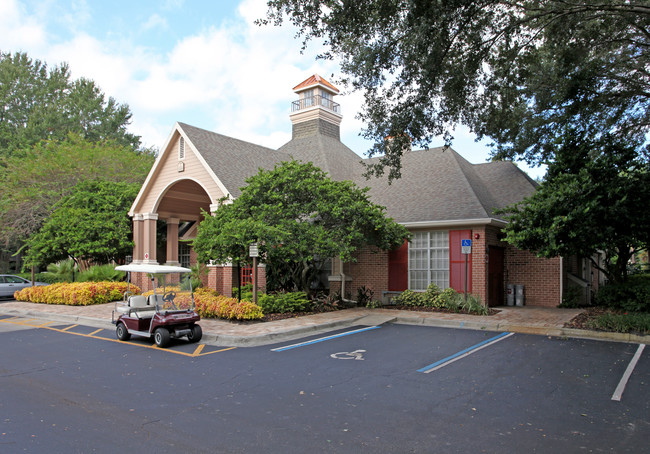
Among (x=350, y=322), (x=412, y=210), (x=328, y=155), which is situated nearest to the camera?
(x=350, y=322)

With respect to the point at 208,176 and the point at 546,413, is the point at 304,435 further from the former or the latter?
the point at 208,176

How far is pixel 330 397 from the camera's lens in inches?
269

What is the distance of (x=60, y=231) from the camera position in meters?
21.6

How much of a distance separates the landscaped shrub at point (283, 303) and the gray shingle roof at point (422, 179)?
469cm

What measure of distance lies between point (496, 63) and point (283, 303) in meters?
9.98

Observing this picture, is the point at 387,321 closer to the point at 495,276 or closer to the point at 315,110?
the point at 495,276

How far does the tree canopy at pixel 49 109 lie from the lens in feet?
138

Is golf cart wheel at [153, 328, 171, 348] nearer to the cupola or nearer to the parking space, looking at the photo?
the parking space

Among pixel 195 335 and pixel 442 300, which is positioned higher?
pixel 442 300

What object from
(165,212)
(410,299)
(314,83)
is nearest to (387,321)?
(410,299)

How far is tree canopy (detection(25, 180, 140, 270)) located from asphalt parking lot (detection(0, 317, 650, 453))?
442 inches

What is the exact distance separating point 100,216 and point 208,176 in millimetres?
7112

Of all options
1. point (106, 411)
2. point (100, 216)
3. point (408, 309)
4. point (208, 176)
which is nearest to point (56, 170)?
point (100, 216)

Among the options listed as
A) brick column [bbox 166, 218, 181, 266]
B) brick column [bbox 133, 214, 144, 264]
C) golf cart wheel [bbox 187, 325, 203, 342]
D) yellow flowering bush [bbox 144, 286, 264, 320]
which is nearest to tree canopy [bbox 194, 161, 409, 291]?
yellow flowering bush [bbox 144, 286, 264, 320]
